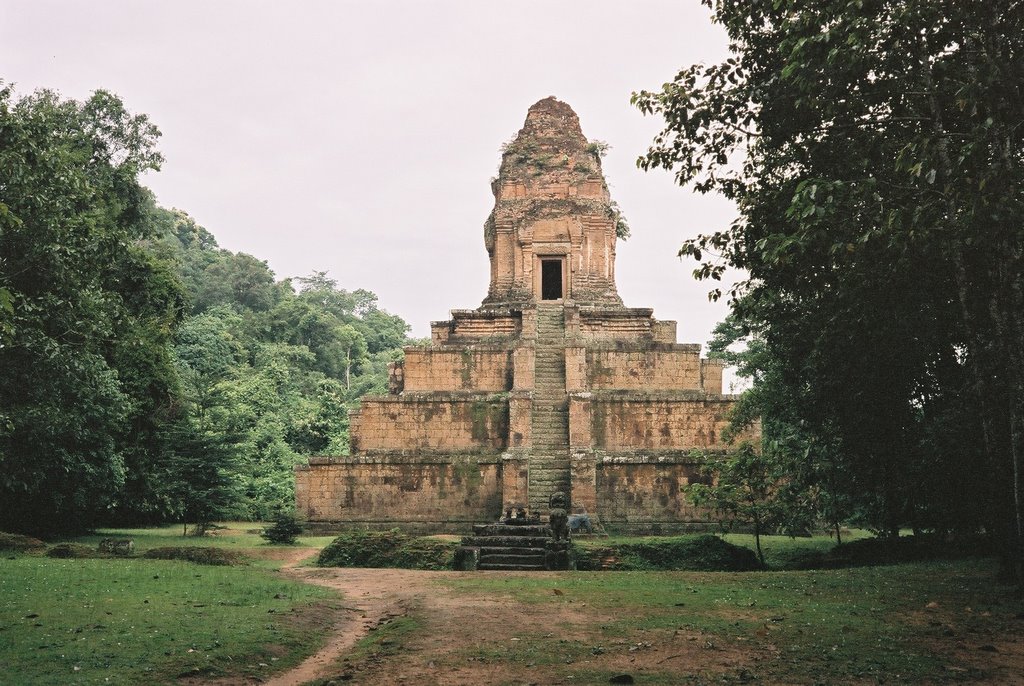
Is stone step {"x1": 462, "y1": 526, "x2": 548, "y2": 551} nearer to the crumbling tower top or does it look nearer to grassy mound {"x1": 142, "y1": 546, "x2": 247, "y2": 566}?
grassy mound {"x1": 142, "y1": 546, "x2": 247, "y2": 566}

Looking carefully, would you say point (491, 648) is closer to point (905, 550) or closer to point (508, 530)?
point (508, 530)

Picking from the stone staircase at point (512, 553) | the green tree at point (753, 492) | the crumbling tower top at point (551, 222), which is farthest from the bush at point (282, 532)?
the crumbling tower top at point (551, 222)

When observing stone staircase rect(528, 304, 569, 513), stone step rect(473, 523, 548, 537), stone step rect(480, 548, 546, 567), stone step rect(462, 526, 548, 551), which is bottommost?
stone step rect(480, 548, 546, 567)

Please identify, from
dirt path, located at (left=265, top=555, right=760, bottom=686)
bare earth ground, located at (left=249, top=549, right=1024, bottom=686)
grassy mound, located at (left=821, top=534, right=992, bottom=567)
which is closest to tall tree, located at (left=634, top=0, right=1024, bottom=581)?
grassy mound, located at (left=821, top=534, right=992, bottom=567)

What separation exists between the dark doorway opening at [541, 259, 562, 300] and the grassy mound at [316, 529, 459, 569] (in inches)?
509

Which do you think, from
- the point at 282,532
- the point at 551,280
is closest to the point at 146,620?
the point at 282,532

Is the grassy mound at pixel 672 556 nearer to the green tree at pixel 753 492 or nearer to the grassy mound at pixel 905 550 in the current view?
the green tree at pixel 753 492

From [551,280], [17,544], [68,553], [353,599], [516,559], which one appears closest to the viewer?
[353,599]

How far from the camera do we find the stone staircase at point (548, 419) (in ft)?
73.3

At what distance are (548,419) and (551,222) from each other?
293 inches

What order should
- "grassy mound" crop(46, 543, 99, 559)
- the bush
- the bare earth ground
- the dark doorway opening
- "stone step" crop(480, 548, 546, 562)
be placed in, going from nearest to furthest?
the bare earth ground
"grassy mound" crop(46, 543, 99, 559)
"stone step" crop(480, 548, 546, 562)
the bush
the dark doorway opening

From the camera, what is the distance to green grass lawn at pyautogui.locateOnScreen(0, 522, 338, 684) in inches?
312

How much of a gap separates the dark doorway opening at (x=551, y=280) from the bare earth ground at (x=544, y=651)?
18118mm

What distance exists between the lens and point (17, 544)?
16766 millimetres
